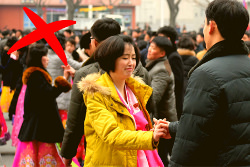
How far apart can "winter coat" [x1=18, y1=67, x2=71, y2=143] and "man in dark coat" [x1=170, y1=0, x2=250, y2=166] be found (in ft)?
9.85

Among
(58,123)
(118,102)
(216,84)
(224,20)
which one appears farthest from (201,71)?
(58,123)

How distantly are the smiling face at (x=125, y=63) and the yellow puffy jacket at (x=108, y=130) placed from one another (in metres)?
0.09

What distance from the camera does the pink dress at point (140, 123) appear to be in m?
3.07

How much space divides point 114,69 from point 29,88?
8.02ft

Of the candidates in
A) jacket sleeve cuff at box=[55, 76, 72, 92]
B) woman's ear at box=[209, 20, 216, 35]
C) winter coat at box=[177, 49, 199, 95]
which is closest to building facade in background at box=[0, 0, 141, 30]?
winter coat at box=[177, 49, 199, 95]

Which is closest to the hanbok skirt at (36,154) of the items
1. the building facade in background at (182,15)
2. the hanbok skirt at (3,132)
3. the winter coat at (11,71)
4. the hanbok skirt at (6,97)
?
the hanbok skirt at (3,132)

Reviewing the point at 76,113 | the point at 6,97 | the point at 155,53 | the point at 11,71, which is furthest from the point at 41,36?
the point at 6,97

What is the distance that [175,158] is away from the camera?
2.43 metres

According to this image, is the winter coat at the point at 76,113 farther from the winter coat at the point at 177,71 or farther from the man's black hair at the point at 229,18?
the winter coat at the point at 177,71

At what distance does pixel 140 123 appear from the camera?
122 inches

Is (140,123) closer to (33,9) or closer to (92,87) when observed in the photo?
(92,87)

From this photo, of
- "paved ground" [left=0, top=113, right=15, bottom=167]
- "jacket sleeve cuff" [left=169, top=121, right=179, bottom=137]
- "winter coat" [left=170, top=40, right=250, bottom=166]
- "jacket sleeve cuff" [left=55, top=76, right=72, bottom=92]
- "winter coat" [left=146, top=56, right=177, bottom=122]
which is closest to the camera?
"winter coat" [left=170, top=40, right=250, bottom=166]

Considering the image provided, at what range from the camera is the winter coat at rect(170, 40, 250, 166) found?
7.69 ft

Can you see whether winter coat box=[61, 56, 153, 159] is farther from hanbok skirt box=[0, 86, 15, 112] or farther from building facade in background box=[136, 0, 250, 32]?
building facade in background box=[136, 0, 250, 32]
